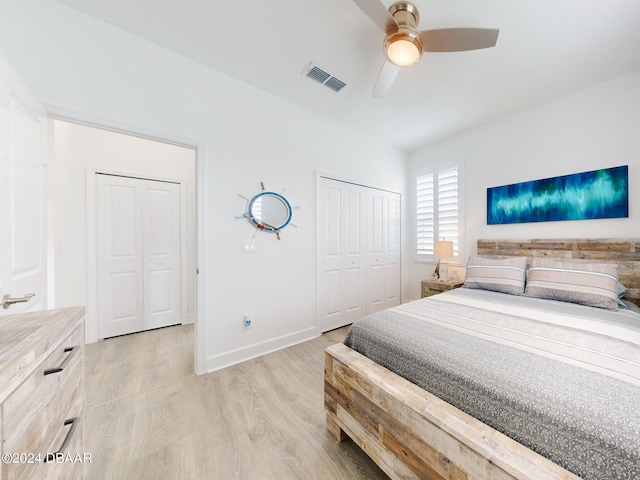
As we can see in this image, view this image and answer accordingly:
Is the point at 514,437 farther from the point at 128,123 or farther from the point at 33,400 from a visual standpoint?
the point at 128,123

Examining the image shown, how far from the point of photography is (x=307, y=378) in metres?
1.99

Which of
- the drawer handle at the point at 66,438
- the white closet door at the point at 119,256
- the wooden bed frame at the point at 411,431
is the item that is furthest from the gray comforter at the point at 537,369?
the white closet door at the point at 119,256

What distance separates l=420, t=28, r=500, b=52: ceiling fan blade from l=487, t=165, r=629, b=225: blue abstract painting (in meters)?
1.89

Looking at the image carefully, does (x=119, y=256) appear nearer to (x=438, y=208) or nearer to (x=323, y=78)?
(x=323, y=78)

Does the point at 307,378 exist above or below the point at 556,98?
below

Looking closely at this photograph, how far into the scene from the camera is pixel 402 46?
4.86 feet

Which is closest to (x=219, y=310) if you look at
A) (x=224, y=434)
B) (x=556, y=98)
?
(x=224, y=434)

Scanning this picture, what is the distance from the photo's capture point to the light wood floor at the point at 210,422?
1.23m

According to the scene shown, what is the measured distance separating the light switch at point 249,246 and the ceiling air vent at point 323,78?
5.33 feet

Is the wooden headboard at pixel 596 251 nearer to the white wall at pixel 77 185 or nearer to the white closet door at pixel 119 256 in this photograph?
the white wall at pixel 77 185

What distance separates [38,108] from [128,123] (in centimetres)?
45

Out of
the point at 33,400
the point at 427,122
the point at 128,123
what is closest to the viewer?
the point at 33,400

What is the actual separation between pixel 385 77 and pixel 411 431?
2.19 meters

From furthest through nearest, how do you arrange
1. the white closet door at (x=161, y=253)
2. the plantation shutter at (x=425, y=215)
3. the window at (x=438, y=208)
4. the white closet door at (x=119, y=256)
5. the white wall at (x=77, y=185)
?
the plantation shutter at (x=425, y=215) < the window at (x=438, y=208) < the white closet door at (x=161, y=253) < the white closet door at (x=119, y=256) < the white wall at (x=77, y=185)
